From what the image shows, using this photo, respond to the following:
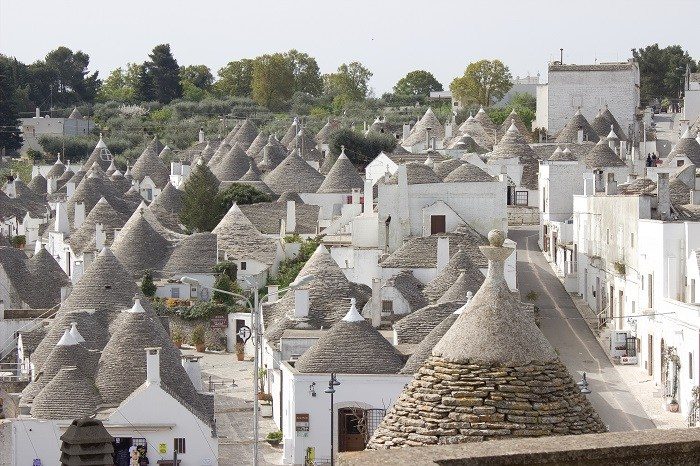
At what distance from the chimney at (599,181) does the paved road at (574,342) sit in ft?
10.6

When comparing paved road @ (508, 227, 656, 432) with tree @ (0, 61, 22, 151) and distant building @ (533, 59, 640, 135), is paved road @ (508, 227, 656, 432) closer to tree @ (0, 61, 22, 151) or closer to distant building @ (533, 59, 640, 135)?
distant building @ (533, 59, 640, 135)

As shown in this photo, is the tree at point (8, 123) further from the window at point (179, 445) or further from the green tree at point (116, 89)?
the window at point (179, 445)

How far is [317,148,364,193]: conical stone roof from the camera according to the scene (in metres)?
73.6

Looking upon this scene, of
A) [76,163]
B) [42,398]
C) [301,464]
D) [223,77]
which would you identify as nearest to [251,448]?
[301,464]

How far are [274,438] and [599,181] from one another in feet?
82.6

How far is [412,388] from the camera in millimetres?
13391

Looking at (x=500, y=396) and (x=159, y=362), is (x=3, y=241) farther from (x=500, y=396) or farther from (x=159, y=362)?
(x=500, y=396)

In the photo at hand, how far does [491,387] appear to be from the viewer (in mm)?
12867

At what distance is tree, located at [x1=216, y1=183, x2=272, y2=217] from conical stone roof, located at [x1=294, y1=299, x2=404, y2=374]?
33145 mm

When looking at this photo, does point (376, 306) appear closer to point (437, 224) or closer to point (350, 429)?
point (350, 429)

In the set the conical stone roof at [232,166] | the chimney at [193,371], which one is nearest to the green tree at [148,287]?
the chimney at [193,371]

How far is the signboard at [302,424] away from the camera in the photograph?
36219 millimetres

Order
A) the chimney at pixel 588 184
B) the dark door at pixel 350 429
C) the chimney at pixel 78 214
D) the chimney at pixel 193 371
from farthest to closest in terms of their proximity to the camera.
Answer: the chimney at pixel 78 214 < the chimney at pixel 588 184 < the chimney at pixel 193 371 < the dark door at pixel 350 429

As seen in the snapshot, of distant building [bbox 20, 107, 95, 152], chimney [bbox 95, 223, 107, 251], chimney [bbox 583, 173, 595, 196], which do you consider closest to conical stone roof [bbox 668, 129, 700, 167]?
chimney [bbox 583, 173, 595, 196]
